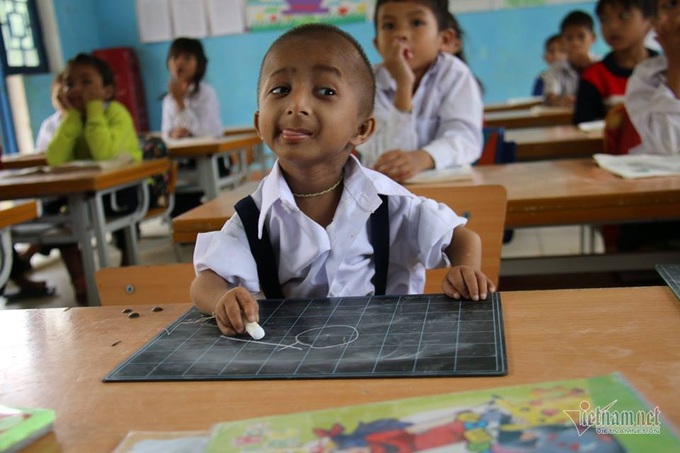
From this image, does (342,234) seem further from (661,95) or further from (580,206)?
(661,95)

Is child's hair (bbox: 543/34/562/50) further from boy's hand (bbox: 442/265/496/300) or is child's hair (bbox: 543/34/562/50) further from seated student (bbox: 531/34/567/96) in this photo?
boy's hand (bbox: 442/265/496/300)

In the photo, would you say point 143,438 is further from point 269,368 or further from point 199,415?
point 269,368

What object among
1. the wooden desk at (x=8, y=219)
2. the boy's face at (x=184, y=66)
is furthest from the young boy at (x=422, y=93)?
the boy's face at (x=184, y=66)

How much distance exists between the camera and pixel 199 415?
601 mm

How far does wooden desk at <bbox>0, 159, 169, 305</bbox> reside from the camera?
8.84 ft

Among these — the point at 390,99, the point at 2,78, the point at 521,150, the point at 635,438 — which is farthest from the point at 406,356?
the point at 2,78

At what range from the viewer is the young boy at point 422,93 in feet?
6.77

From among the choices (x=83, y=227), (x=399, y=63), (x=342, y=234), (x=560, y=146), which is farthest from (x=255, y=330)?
(x=83, y=227)

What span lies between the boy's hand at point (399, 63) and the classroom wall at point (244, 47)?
445 cm

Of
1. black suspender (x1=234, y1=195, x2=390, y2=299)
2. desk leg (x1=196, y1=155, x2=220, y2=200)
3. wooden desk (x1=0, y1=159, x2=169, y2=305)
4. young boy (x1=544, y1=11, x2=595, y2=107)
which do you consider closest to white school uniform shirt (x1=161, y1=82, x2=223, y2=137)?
desk leg (x1=196, y1=155, x2=220, y2=200)

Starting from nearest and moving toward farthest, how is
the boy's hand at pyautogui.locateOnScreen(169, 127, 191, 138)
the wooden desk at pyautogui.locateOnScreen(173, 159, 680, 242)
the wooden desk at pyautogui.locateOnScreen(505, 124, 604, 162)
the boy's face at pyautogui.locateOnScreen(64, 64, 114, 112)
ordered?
the wooden desk at pyautogui.locateOnScreen(173, 159, 680, 242) < the wooden desk at pyautogui.locateOnScreen(505, 124, 604, 162) < the boy's face at pyautogui.locateOnScreen(64, 64, 114, 112) < the boy's hand at pyautogui.locateOnScreen(169, 127, 191, 138)

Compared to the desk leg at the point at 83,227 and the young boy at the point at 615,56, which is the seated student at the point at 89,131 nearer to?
the desk leg at the point at 83,227

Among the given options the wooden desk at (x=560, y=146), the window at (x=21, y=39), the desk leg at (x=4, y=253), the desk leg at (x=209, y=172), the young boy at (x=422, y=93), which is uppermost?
the window at (x=21, y=39)

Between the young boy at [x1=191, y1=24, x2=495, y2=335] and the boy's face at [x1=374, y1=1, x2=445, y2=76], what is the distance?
926 millimetres
